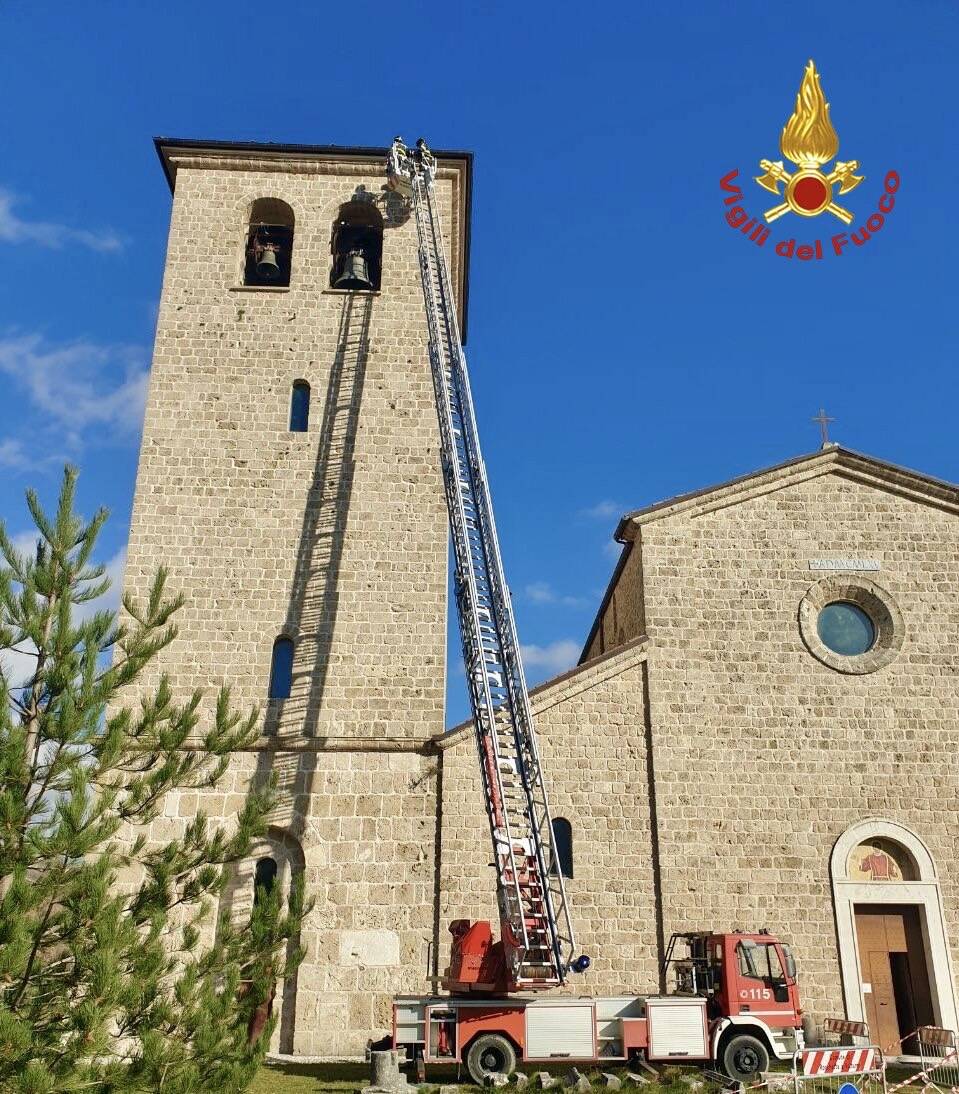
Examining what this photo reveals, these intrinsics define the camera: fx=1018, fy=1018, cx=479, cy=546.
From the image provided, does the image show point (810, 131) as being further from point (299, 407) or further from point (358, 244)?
point (299, 407)

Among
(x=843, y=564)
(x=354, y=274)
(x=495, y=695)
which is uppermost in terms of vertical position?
(x=354, y=274)

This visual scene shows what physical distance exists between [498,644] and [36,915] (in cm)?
890

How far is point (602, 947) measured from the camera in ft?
50.3

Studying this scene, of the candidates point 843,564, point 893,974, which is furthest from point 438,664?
point 893,974

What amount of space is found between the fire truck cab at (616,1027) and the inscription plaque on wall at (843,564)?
24.9ft

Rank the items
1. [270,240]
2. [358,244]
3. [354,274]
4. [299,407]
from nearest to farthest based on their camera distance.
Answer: [299,407]
[354,274]
[270,240]
[358,244]

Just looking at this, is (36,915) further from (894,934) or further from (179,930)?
(894,934)

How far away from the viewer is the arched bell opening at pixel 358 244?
20.1 metres

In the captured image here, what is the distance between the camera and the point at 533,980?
12.7 metres

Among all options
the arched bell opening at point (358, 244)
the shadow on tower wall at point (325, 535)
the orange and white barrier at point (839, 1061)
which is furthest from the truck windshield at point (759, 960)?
the arched bell opening at point (358, 244)

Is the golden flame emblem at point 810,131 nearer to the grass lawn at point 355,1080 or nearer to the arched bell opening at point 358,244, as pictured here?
the arched bell opening at point 358,244

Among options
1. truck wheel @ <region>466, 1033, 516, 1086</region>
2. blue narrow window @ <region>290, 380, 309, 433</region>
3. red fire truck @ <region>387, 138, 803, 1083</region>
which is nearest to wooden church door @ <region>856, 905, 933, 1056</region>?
red fire truck @ <region>387, 138, 803, 1083</region>

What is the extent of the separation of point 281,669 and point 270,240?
9.19 m

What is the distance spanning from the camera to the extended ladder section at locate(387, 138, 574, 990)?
13.1 m
